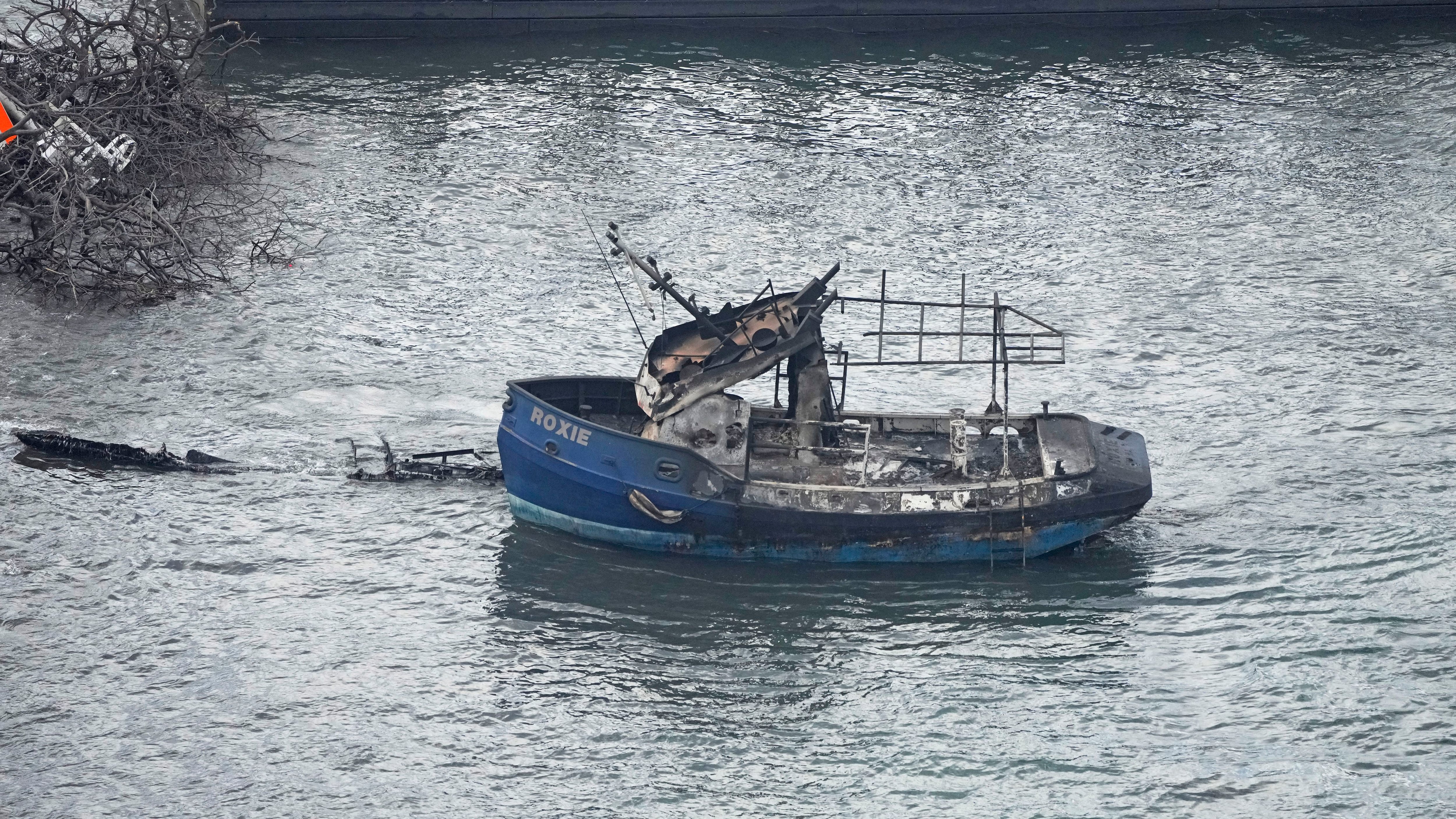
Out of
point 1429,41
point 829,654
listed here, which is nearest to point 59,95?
point 829,654

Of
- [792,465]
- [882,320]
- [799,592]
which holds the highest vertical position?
[882,320]

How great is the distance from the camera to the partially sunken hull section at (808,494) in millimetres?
18891

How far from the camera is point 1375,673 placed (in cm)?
1794

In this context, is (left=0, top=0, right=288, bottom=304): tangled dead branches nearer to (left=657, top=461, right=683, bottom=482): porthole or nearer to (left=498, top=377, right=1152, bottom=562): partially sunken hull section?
(left=498, top=377, right=1152, bottom=562): partially sunken hull section

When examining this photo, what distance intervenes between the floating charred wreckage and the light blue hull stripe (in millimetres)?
22

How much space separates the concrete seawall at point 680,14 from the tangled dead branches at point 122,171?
26.2 ft

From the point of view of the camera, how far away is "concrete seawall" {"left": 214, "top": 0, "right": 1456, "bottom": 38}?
40.3 m

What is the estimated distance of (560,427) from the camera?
1923cm

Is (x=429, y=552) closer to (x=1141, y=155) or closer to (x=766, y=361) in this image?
(x=766, y=361)

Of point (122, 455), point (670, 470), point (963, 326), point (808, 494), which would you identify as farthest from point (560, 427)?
point (122, 455)

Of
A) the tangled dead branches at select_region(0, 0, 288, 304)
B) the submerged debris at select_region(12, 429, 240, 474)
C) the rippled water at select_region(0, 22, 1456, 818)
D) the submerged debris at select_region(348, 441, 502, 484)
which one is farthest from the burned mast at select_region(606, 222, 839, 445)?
the tangled dead branches at select_region(0, 0, 288, 304)

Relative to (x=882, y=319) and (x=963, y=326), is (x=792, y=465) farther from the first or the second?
(x=963, y=326)

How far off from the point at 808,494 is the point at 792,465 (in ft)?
3.87

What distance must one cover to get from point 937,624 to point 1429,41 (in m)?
27.5
